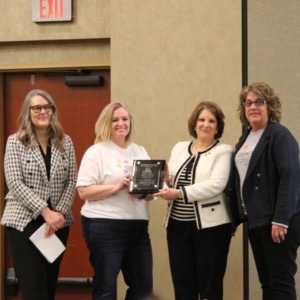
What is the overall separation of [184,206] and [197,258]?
0.31 meters

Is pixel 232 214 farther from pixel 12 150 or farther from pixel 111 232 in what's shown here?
pixel 12 150

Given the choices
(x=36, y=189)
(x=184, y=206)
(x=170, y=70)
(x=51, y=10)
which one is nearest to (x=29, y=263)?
(x=36, y=189)

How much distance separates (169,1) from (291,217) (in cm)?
204

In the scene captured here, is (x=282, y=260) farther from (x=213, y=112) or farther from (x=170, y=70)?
(x=170, y=70)

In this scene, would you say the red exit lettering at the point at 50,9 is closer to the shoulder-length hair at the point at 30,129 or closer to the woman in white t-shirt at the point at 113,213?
the shoulder-length hair at the point at 30,129

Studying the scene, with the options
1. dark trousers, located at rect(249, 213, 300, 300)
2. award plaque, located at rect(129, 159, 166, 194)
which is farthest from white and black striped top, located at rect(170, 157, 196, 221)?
dark trousers, located at rect(249, 213, 300, 300)

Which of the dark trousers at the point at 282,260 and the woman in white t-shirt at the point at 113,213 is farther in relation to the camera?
the woman in white t-shirt at the point at 113,213

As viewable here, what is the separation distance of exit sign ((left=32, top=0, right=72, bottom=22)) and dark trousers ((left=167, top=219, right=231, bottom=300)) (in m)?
2.23

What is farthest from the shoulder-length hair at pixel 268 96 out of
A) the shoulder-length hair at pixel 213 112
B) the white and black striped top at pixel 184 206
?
the white and black striped top at pixel 184 206

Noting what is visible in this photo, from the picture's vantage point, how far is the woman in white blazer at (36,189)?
86.0 inches

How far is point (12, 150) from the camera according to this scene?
7.37 ft

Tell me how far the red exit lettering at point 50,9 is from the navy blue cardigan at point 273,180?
2.31 meters

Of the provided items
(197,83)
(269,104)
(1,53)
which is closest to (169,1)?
(197,83)

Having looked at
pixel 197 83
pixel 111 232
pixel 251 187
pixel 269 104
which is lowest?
pixel 111 232
